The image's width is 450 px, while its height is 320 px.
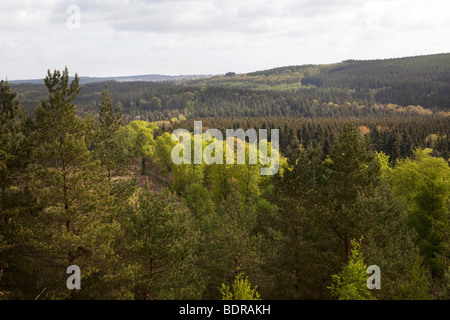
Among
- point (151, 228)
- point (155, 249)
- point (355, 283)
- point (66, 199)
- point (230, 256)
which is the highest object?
point (66, 199)

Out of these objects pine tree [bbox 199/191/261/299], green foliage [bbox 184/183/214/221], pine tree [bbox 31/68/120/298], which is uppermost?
pine tree [bbox 31/68/120/298]

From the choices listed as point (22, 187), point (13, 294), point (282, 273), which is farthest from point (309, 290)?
point (22, 187)

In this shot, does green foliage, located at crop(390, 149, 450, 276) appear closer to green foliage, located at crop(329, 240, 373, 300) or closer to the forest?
the forest

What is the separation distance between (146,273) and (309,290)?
33.5ft

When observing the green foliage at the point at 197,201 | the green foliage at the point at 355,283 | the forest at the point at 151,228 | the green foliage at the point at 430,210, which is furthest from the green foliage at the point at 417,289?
the green foliage at the point at 197,201

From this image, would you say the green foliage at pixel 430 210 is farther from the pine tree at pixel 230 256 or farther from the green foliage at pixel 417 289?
the pine tree at pixel 230 256

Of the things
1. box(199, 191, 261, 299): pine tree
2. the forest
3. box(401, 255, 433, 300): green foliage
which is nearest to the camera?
the forest

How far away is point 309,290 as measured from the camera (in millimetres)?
19969

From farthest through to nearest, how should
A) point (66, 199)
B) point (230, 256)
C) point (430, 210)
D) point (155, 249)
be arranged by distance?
point (430, 210), point (230, 256), point (155, 249), point (66, 199)

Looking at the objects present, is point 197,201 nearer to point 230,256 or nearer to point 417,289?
point 230,256

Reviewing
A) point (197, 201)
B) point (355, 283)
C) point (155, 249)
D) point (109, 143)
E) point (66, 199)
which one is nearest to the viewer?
point (66, 199)

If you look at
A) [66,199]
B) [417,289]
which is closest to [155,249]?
[66,199]

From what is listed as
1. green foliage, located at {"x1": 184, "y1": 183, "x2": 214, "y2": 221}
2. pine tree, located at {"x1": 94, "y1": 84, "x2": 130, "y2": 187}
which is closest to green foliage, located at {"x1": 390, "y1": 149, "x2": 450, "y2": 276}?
green foliage, located at {"x1": 184, "y1": 183, "x2": 214, "y2": 221}

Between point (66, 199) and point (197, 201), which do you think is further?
point (197, 201)
